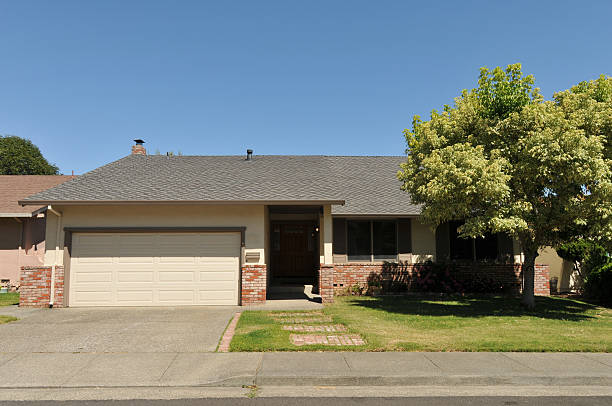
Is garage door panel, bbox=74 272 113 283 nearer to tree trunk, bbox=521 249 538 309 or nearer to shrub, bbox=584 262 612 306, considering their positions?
tree trunk, bbox=521 249 538 309

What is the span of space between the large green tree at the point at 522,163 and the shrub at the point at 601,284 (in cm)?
322

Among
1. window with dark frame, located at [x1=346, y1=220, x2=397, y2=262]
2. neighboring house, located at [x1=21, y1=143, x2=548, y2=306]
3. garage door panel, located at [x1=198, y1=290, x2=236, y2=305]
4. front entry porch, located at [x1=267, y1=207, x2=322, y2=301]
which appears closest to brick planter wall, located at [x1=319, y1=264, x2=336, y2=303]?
neighboring house, located at [x1=21, y1=143, x2=548, y2=306]

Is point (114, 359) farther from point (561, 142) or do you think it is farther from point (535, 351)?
point (561, 142)

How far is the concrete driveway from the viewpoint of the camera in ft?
25.1

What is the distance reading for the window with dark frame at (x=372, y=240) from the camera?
15555 millimetres

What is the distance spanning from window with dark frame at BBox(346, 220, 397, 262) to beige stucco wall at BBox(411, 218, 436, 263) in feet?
2.30

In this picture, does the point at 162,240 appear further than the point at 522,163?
Yes

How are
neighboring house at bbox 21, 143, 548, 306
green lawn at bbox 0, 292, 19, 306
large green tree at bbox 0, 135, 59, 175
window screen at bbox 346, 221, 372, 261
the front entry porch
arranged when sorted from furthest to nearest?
large green tree at bbox 0, 135, 59, 175 < the front entry porch < window screen at bbox 346, 221, 372, 261 < green lawn at bbox 0, 292, 19, 306 < neighboring house at bbox 21, 143, 548, 306

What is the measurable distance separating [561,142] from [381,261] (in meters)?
7.41

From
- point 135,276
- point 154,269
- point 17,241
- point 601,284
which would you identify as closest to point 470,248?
point 601,284

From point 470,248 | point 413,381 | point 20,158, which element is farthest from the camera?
point 20,158

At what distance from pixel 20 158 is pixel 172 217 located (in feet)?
134

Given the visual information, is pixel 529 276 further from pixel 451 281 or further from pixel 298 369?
pixel 298 369

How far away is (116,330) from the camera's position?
9.11 metres
